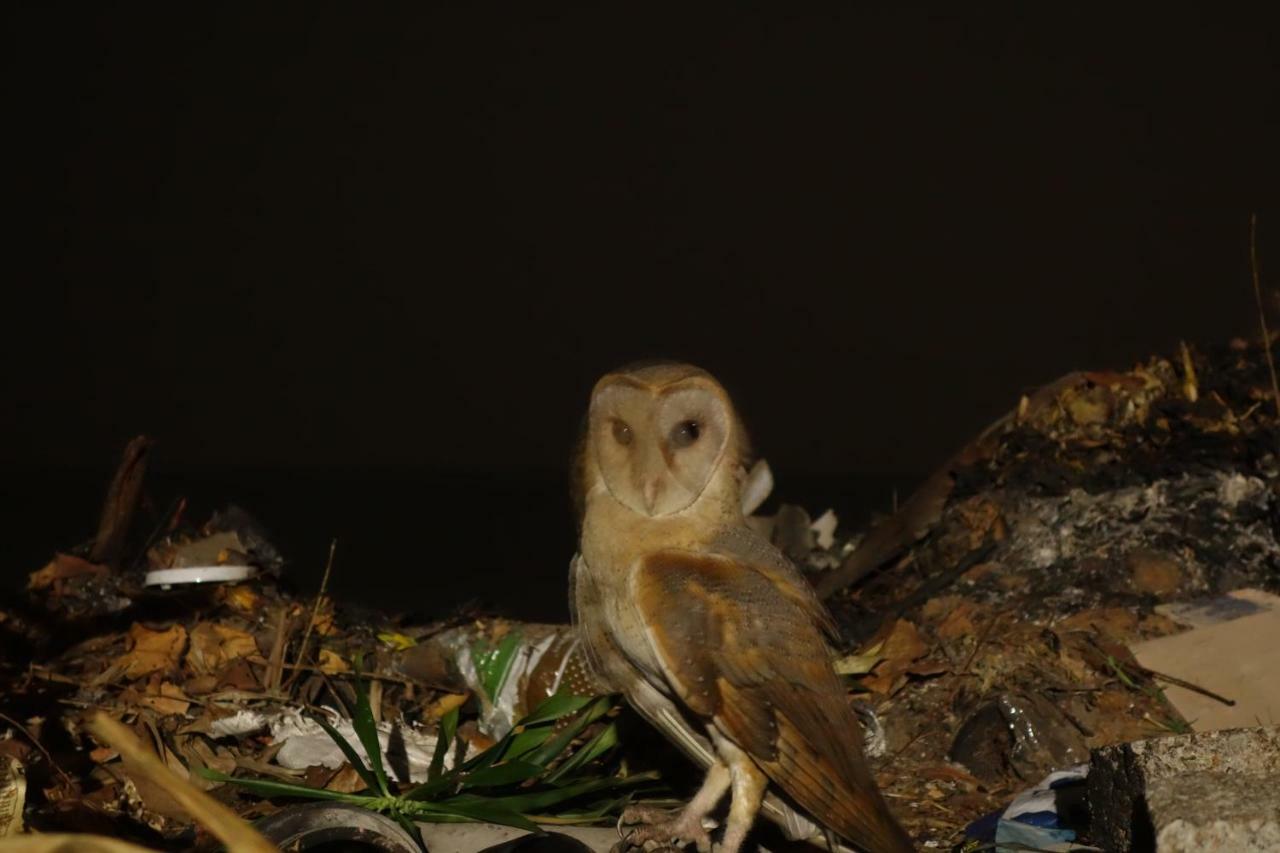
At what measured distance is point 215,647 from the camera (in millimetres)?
3297

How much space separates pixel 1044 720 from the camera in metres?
3.02

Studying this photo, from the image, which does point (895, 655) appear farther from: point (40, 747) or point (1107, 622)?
point (40, 747)

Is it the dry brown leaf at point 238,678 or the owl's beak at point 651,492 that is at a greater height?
the owl's beak at point 651,492

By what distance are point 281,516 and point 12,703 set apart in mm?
2748

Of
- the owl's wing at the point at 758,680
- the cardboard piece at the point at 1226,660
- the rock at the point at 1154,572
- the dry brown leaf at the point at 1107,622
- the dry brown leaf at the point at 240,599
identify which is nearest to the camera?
the owl's wing at the point at 758,680

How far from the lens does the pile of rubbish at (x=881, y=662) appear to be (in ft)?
8.59

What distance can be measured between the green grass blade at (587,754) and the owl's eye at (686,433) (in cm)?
103

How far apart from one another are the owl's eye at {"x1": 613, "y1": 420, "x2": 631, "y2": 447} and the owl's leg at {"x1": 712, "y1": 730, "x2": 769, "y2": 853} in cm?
48

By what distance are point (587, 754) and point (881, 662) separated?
1.03 metres

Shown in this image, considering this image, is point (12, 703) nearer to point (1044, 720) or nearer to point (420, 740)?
point (420, 740)

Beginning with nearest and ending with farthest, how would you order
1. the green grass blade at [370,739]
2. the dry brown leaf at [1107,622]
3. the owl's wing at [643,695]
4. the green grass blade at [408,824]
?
the owl's wing at [643,695] → the green grass blade at [408,824] → the green grass blade at [370,739] → the dry brown leaf at [1107,622]

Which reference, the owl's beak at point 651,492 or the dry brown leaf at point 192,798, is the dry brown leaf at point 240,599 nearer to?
the owl's beak at point 651,492

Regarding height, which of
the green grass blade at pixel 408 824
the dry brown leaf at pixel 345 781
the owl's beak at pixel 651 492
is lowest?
the dry brown leaf at pixel 345 781

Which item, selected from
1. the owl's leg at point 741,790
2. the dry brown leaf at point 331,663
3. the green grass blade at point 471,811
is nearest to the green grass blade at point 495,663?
the dry brown leaf at point 331,663
